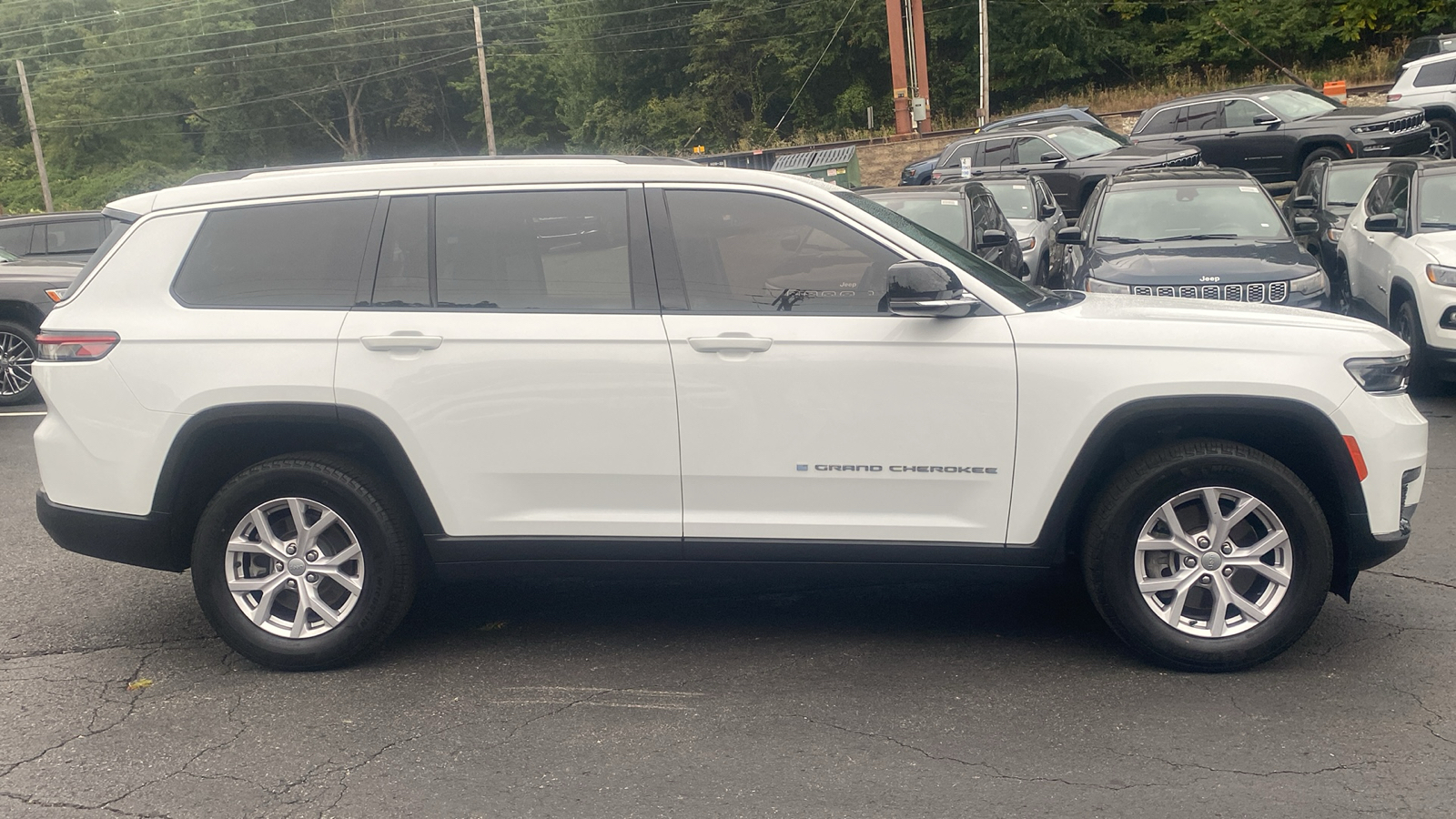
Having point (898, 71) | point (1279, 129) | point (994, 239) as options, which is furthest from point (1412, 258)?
point (898, 71)

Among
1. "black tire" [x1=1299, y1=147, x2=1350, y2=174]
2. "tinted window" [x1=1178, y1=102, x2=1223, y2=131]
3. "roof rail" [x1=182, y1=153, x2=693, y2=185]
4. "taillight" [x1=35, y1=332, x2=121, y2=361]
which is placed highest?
"roof rail" [x1=182, y1=153, x2=693, y2=185]

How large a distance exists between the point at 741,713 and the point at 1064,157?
1704cm

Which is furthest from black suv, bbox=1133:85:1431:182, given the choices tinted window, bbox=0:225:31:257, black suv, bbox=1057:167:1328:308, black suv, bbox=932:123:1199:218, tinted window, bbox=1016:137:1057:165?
tinted window, bbox=0:225:31:257

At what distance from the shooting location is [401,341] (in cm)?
457

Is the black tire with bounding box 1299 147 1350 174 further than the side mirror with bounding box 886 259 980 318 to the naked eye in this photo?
Yes

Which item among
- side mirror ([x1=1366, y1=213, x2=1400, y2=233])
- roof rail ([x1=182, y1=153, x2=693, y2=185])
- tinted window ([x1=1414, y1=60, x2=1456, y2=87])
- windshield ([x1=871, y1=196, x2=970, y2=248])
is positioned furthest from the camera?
tinted window ([x1=1414, y1=60, x2=1456, y2=87])

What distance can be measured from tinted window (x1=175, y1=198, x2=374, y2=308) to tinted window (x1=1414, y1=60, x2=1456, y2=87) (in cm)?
2175

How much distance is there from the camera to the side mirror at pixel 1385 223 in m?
9.86

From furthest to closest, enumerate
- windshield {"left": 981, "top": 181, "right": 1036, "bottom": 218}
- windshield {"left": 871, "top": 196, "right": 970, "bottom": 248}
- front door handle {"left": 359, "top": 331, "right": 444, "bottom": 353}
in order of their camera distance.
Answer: windshield {"left": 981, "top": 181, "right": 1036, "bottom": 218}
windshield {"left": 871, "top": 196, "right": 970, "bottom": 248}
front door handle {"left": 359, "top": 331, "right": 444, "bottom": 353}

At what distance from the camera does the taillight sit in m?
4.69

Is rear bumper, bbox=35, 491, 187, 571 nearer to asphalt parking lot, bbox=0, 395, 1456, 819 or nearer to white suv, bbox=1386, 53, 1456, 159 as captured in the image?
asphalt parking lot, bbox=0, 395, 1456, 819

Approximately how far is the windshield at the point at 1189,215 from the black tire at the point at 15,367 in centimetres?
970

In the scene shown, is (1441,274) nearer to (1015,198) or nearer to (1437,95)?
(1015,198)

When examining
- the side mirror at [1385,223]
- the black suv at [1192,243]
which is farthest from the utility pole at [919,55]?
the side mirror at [1385,223]
